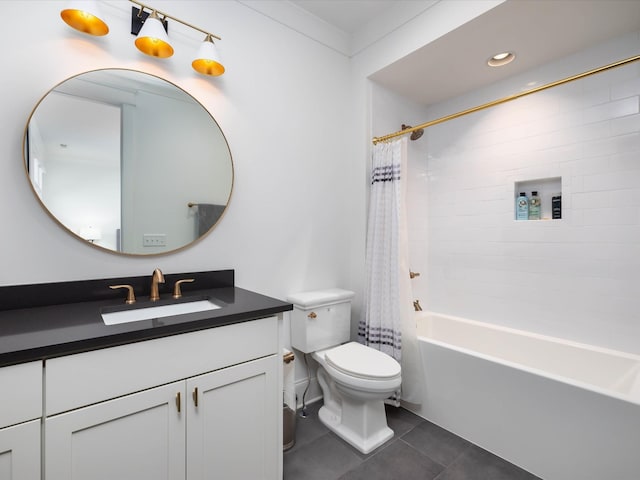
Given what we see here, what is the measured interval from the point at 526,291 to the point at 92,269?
2614 mm

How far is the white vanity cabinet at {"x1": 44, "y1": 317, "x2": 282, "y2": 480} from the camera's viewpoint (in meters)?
0.91

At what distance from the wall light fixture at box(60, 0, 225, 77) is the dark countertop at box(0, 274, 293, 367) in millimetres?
1173

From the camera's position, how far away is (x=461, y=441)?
1821 millimetres

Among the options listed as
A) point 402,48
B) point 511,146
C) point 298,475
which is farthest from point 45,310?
point 511,146

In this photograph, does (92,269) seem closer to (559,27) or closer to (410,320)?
(410,320)

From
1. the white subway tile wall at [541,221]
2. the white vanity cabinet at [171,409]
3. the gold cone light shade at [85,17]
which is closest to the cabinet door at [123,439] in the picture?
the white vanity cabinet at [171,409]

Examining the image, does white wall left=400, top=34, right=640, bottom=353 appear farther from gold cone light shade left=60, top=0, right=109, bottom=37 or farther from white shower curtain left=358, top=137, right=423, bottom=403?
gold cone light shade left=60, top=0, right=109, bottom=37

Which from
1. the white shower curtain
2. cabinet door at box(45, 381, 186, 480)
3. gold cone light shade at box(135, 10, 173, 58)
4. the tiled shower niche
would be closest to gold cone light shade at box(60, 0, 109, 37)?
gold cone light shade at box(135, 10, 173, 58)

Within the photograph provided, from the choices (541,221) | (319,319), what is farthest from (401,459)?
(541,221)

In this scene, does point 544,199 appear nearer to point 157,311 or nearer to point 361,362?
point 361,362

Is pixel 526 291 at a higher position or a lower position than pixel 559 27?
lower

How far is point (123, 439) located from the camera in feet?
3.27

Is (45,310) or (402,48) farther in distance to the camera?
(402,48)

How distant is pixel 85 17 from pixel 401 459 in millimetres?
2565
